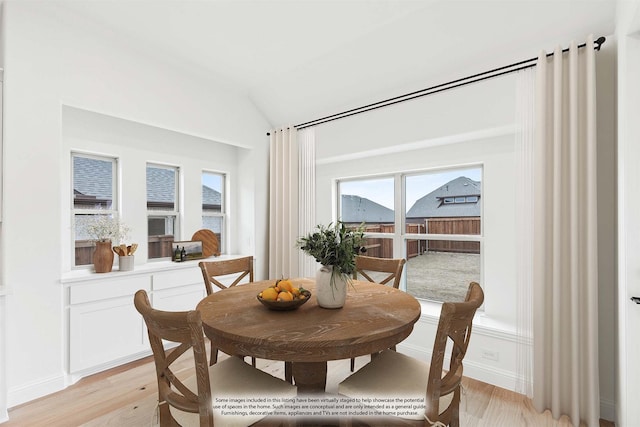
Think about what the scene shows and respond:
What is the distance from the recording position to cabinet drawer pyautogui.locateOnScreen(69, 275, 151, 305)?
2.52 metres

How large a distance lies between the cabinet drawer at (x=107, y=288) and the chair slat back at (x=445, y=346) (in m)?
2.68

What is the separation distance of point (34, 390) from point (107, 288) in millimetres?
805

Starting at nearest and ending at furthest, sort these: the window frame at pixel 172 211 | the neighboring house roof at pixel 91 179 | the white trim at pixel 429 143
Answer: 1. the white trim at pixel 429 143
2. the neighboring house roof at pixel 91 179
3. the window frame at pixel 172 211

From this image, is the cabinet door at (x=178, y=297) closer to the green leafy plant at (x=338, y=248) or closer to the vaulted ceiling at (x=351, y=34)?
the green leafy plant at (x=338, y=248)

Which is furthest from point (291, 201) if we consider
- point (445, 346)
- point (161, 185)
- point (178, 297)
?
point (445, 346)

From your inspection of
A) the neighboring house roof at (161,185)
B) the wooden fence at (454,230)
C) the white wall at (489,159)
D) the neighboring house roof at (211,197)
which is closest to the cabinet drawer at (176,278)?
Result: the neighboring house roof at (161,185)

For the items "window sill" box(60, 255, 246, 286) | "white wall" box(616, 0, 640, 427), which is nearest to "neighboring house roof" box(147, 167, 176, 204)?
"window sill" box(60, 255, 246, 286)

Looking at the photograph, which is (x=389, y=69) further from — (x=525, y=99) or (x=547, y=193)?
(x=547, y=193)

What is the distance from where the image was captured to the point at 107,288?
2.69 meters

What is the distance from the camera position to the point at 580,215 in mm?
2029

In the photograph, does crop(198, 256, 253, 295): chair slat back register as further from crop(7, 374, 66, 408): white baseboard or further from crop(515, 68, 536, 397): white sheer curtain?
crop(515, 68, 536, 397): white sheer curtain

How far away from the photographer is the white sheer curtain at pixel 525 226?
2.22 meters

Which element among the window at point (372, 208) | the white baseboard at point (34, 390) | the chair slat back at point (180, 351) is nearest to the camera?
the chair slat back at point (180, 351)

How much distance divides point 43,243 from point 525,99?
147 inches
